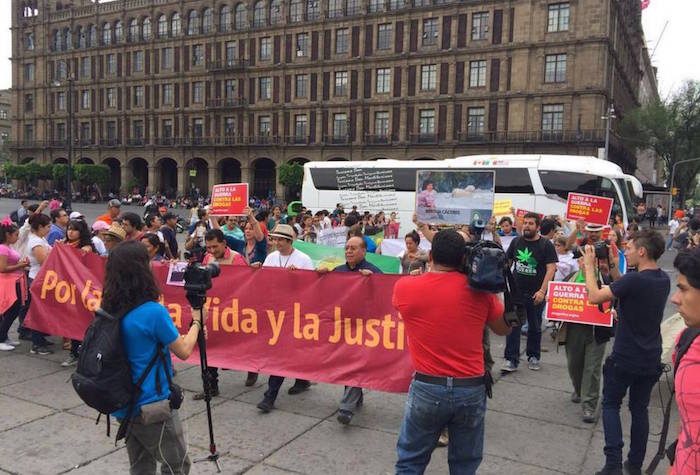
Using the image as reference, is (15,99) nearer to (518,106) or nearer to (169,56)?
(169,56)

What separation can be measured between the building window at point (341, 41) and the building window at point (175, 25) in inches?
675

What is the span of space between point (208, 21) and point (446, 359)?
60127 millimetres

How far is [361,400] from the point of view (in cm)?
→ 564

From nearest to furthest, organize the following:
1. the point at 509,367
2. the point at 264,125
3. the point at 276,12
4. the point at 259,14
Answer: the point at 509,367, the point at 276,12, the point at 259,14, the point at 264,125

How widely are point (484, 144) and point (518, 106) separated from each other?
12.1ft

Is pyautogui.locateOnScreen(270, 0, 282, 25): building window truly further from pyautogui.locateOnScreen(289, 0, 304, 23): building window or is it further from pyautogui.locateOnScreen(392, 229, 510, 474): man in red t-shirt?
pyautogui.locateOnScreen(392, 229, 510, 474): man in red t-shirt

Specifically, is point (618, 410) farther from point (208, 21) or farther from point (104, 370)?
point (208, 21)

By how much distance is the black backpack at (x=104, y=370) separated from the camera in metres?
2.89

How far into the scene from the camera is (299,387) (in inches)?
237

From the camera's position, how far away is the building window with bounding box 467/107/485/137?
46.7 m

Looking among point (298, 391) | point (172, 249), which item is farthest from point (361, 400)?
point (172, 249)

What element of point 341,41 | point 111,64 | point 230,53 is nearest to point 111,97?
point 111,64

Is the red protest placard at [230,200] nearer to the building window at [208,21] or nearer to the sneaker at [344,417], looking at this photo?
the sneaker at [344,417]

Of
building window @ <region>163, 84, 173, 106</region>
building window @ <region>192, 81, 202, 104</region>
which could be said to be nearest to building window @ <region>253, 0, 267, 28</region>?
building window @ <region>192, 81, 202, 104</region>
